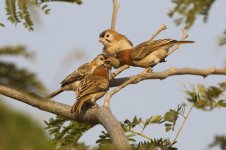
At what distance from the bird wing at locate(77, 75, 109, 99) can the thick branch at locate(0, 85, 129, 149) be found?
2604 mm

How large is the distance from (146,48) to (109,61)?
916mm

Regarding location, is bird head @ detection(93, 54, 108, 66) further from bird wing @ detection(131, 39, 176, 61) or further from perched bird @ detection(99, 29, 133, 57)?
bird wing @ detection(131, 39, 176, 61)

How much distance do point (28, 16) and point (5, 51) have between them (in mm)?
2257

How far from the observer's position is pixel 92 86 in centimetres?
887

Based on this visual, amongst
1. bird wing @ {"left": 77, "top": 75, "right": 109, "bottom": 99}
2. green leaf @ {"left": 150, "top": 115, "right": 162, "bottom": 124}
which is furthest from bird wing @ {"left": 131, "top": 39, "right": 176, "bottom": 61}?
green leaf @ {"left": 150, "top": 115, "right": 162, "bottom": 124}

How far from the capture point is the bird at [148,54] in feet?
33.9

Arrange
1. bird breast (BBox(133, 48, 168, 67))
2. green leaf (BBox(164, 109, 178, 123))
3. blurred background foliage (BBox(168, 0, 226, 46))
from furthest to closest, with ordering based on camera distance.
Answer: bird breast (BBox(133, 48, 168, 67)), green leaf (BBox(164, 109, 178, 123)), blurred background foliage (BBox(168, 0, 226, 46))

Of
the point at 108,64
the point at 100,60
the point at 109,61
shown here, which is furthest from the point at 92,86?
the point at 100,60

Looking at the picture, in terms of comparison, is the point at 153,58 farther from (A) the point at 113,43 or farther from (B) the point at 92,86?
(B) the point at 92,86

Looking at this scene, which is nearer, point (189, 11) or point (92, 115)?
point (189, 11)

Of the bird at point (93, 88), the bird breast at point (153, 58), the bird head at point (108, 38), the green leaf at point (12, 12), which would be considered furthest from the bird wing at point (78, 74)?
the green leaf at point (12, 12)

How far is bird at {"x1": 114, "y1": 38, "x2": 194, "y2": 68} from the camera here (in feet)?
33.9

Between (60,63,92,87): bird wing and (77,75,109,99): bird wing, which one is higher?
(60,63,92,87): bird wing

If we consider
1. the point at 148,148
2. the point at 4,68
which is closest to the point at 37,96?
the point at 4,68
